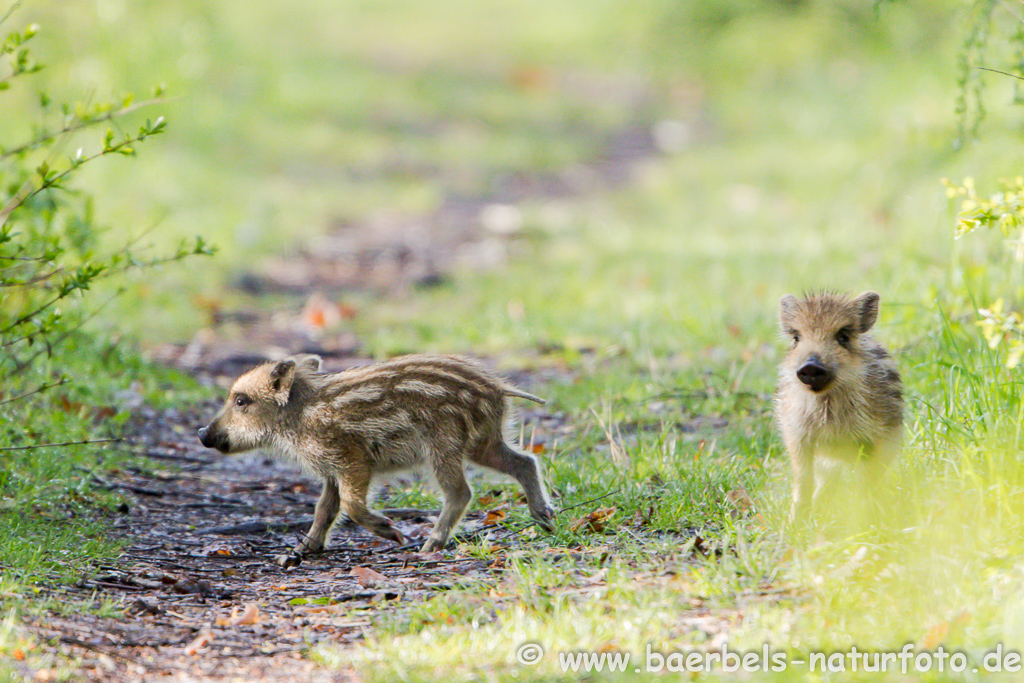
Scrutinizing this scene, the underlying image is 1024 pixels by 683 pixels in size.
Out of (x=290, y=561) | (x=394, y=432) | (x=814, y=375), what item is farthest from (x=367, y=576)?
(x=814, y=375)

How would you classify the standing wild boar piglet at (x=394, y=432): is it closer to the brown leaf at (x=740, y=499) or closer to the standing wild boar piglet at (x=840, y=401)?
the brown leaf at (x=740, y=499)

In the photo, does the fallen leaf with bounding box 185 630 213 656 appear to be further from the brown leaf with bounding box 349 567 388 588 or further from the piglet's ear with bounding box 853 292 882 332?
the piglet's ear with bounding box 853 292 882 332

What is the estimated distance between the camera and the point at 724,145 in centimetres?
1819

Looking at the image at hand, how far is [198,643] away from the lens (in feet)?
14.1

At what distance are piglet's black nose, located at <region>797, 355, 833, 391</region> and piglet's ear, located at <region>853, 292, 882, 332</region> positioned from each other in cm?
38

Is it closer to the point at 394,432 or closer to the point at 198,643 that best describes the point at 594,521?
the point at 394,432

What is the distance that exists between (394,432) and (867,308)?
230 centimetres

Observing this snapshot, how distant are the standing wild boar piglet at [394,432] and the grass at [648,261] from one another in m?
0.37

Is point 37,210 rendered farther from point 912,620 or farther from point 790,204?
point 790,204

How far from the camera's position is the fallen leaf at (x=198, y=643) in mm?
4246

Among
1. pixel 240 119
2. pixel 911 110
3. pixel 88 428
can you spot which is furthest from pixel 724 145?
pixel 88 428

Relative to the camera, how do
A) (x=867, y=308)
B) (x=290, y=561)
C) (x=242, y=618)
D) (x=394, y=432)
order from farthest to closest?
1. (x=394, y=432)
2. (x=290, y=561)
3. (x=867, y=308)
4. (x=242, y=618)

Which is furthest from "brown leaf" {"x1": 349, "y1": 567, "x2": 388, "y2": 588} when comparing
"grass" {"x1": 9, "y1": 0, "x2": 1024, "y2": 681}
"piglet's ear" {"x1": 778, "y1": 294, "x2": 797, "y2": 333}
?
"piglet's ear" {"x1": 778, "y1": 294, "x2": 797, "y2": 333}

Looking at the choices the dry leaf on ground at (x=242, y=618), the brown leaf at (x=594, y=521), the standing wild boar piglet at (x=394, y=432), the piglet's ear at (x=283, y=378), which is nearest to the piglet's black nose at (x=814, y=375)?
the brown leaf at (x=594, y=521)
